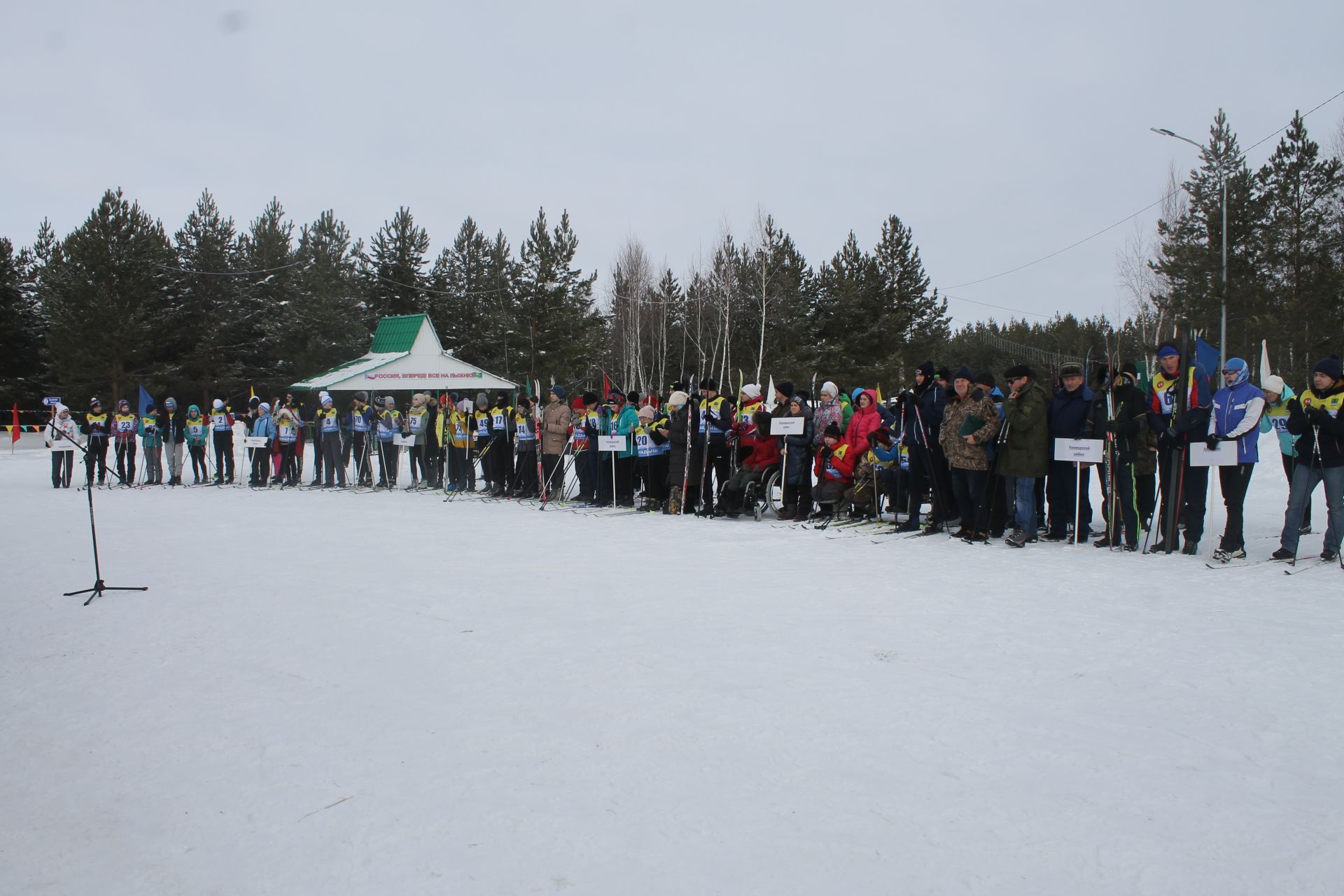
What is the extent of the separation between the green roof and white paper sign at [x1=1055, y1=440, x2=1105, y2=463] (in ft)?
100

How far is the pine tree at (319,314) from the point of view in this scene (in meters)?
38.4

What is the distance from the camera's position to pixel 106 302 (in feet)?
112

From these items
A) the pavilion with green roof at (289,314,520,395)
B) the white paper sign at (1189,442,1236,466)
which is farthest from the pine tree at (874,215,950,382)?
the white paper sign at (1189,442,1236,466)

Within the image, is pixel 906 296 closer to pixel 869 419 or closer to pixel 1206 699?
pixel 869 419

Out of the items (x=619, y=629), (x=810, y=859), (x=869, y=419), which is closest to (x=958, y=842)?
(x=810, y=859)

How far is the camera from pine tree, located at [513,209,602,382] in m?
40.7

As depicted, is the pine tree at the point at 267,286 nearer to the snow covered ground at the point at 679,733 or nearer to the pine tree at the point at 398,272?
the pine tree at the point at 398,272

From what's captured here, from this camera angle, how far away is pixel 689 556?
8.61 metres

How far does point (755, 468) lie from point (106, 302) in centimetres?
3293

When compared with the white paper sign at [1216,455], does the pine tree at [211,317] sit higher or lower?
higher

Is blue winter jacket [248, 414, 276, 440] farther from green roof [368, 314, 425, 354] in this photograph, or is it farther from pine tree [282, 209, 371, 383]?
pine tree [282, 209, 371, 383]

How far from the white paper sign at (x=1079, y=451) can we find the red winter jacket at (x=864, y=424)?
240cm

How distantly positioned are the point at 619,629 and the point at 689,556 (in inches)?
118

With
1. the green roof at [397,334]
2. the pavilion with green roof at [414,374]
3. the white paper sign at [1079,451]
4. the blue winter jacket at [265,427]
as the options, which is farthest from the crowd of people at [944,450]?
the green roof at [397,334]
